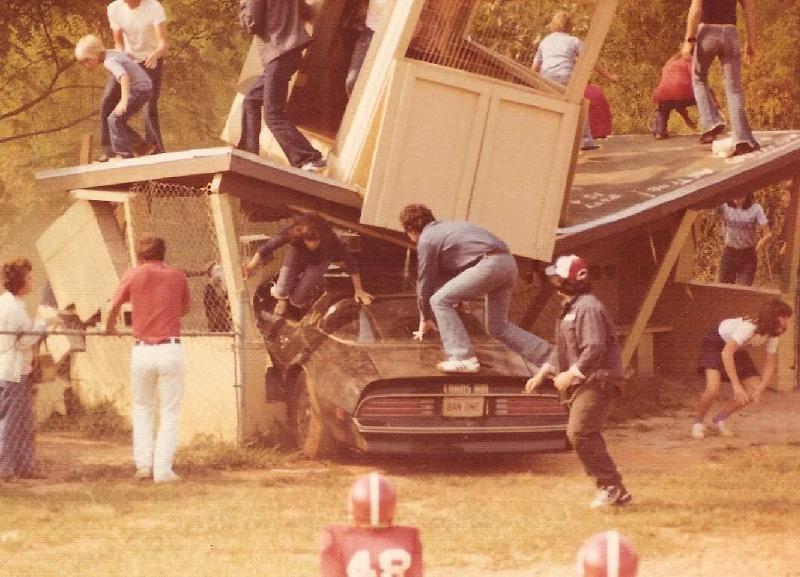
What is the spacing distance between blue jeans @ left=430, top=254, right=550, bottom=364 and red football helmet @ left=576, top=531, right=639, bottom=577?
8.42 metres

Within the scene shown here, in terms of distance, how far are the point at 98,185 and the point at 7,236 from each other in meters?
24.9

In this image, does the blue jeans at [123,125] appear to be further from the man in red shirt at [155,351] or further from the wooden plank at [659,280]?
the wooden plank at [659,280]

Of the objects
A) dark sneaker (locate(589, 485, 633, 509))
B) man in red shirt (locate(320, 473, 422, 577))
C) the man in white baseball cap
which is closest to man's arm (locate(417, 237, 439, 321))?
the man in white baseball cap

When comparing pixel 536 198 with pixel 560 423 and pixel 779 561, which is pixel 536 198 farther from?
pixel 779 561

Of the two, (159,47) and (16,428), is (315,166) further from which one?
(16,428)

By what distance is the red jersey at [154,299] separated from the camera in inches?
461

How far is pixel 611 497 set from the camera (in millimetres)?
10930

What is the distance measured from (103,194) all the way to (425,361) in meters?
4.03

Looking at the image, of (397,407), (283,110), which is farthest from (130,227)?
(397,407)

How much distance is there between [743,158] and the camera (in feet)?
56.5

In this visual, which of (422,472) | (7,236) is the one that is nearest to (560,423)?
(422,472)

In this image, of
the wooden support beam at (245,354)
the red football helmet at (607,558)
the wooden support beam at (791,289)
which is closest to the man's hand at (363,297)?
the wooden support beam at (245,354)

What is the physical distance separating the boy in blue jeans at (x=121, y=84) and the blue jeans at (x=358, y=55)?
5.92 feet

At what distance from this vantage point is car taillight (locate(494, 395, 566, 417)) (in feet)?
40.5
